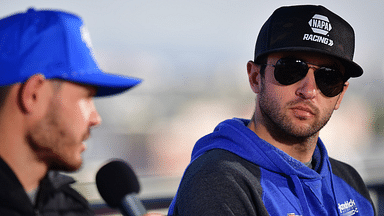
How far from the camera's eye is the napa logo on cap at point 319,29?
2291 mm

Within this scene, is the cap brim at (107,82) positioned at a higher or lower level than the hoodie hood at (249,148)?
higher

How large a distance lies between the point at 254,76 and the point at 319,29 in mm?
435

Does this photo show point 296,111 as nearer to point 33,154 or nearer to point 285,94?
point 285,94

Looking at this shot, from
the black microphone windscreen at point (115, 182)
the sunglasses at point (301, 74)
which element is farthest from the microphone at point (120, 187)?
the sunglasses at point (301, 74)

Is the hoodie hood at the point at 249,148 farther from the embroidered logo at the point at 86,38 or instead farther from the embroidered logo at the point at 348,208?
the embroidered logo at the point at 86,38

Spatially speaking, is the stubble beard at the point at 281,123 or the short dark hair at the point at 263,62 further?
the short dark hair at the point at 263,62

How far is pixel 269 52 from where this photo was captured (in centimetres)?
235

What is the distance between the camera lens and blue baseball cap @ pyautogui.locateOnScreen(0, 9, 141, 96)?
133cm

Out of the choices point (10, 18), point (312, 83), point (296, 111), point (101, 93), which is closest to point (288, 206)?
point (296, 111)

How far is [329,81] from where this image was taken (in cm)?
240

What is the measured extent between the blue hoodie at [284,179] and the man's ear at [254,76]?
213 mm

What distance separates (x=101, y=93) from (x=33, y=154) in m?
0.31

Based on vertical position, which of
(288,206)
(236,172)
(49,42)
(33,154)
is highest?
(49,42)

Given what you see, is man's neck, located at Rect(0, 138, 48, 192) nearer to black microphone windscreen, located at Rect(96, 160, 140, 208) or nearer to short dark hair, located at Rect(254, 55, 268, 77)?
black microphone windscreen, located at Rect(96, 160, 140, 208)
